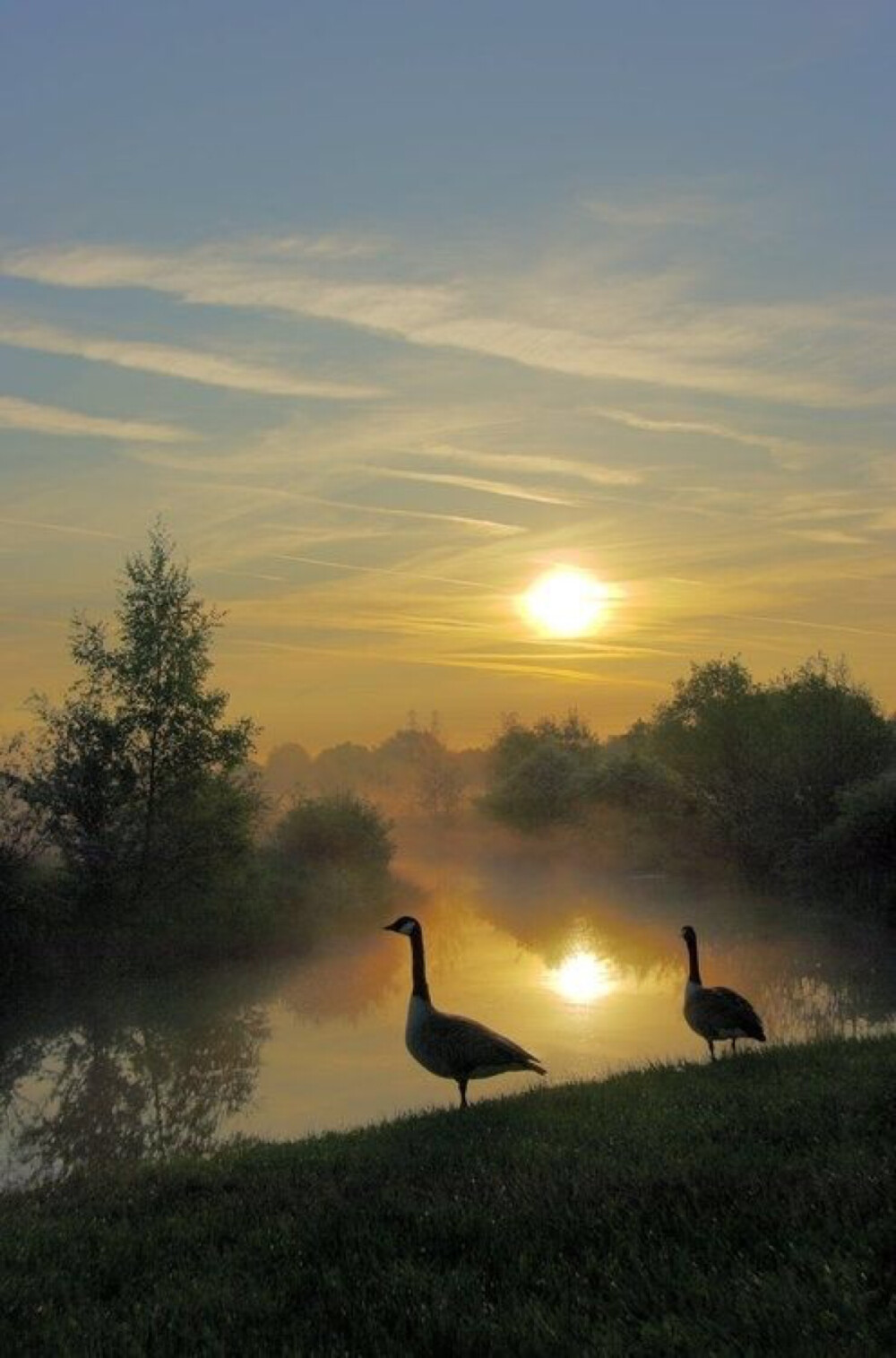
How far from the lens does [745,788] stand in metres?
73.4

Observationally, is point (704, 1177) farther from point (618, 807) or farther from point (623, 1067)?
point (618, 807)

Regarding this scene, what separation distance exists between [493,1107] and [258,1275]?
651 cm

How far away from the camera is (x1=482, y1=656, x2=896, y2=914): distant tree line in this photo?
177 feet

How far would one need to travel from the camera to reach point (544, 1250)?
895 cm

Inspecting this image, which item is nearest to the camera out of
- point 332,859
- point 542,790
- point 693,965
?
point 693,965

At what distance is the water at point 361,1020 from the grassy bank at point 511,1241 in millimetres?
8088

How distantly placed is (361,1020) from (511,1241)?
2423 centimetres

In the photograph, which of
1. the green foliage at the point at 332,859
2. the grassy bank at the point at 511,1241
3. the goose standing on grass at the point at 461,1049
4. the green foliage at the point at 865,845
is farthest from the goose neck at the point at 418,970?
the green foliage at the point at 865,845

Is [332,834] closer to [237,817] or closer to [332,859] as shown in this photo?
[332,859]

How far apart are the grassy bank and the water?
8.09 metres

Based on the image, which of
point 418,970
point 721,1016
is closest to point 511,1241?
point 418,970

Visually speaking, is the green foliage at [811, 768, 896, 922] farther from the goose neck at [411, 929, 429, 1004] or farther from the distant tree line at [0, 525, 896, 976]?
the goose neck at [411, 929, 429, 1004]

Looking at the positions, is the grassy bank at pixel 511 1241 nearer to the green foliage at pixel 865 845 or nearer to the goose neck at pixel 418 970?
the goose neck at pixel 418 970

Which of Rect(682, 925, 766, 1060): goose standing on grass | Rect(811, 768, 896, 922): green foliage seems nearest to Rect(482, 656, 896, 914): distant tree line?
Rect(811, 768, 896, 922): green foliage
